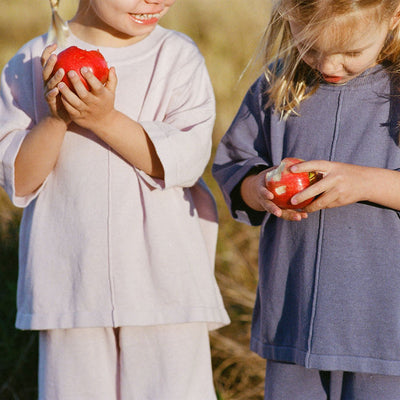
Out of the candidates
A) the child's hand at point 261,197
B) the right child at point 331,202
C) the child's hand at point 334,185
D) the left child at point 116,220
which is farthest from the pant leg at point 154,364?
the child's hand at point 334,185

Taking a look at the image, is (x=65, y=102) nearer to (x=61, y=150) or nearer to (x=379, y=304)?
(x=61, y=150)

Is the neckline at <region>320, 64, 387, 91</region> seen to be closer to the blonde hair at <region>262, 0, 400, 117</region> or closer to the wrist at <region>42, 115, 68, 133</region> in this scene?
the blonde hair at <region>262, 0, 400, 117</region>

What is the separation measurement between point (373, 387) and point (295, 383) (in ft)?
0.77

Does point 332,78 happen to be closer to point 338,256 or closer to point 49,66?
point 338,256

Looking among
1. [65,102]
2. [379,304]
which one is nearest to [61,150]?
[65,102]

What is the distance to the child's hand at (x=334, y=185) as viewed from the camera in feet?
5.93

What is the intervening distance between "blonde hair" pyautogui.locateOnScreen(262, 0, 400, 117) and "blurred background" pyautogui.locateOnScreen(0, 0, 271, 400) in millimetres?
84

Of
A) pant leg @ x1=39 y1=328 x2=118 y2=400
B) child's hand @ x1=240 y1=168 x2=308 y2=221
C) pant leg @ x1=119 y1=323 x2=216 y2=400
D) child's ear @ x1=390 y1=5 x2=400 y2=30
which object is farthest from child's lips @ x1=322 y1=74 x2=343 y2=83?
pant leg @ x1=39 y1=328 x2=118 y2=400

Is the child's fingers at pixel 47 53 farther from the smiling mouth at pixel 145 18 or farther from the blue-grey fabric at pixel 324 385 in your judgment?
the blue-grey fabric at pixel 324 385

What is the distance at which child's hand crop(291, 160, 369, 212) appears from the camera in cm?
181

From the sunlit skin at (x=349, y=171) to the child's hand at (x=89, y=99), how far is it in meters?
0.50

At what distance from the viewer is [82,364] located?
6.71 ft

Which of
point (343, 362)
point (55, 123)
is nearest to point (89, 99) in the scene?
point (55, 123)

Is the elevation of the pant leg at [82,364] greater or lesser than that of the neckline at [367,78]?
lesser
